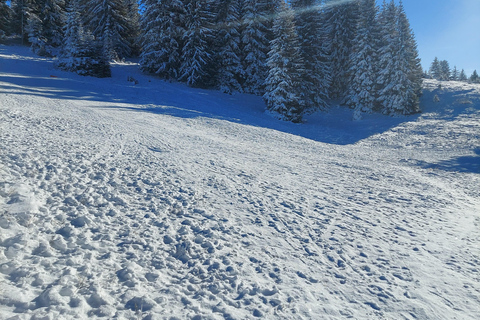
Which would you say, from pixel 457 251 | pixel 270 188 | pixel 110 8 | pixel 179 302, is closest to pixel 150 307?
pixel 179 302

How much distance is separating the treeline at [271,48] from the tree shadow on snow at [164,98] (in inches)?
62.7

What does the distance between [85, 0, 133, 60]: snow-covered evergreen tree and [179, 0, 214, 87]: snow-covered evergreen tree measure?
8.74m

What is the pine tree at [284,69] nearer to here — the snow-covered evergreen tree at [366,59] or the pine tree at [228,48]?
the pine tree at [228,48]

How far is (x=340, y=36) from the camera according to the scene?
31266mm

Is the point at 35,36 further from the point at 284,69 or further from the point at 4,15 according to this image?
the point at 284,69

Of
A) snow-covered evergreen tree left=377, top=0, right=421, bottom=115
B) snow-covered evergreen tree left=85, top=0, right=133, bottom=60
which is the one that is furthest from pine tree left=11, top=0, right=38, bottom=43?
snow-covered evergreen tree left=377, top=0, right=421, bottom=115

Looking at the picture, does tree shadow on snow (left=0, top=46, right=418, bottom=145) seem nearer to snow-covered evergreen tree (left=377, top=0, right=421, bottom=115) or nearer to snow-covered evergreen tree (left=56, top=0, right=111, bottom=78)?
snow-covered evergreen tree (left=56, top=0, right=111, bottom=78)

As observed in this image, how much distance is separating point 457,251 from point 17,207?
9.40m

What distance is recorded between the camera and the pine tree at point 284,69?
23.7m

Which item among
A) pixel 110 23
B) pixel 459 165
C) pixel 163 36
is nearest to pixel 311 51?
pixel 163 36

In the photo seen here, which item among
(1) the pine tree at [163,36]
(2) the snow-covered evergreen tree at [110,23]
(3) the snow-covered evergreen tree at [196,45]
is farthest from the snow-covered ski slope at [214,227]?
(2) the snow-covered evergreen tree at [110,23]

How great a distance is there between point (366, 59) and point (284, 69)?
36.7 ft

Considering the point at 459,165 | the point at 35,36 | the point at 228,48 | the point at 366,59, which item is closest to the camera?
the point at 459,165

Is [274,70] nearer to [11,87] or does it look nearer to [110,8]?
[11,87]
